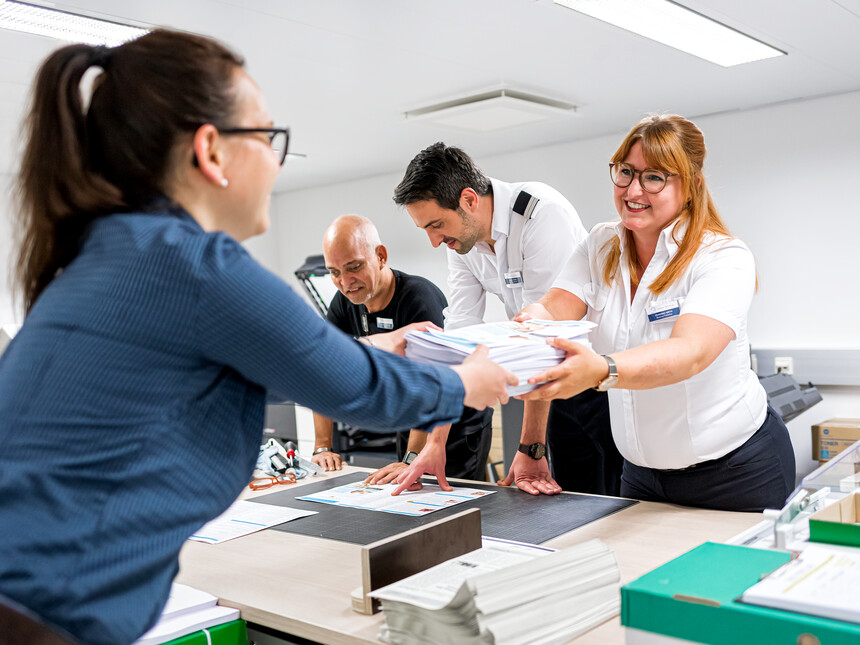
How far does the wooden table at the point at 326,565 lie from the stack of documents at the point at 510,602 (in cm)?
4

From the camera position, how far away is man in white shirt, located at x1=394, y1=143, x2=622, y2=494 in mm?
2457

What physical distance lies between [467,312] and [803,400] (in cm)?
291

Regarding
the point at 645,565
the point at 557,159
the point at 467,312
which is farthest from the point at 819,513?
the point at 557,159

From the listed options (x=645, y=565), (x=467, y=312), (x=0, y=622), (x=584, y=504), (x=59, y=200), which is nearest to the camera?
(x=0, y=622)

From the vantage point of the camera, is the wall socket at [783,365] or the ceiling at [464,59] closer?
the ceiling at [464,59]

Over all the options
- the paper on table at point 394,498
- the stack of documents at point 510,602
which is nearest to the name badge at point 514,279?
the paper on table at point 394,498

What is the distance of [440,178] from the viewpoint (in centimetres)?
255

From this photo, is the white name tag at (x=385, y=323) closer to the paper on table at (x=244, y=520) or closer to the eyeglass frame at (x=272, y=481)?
the eyeglass frame at (x=272, y=481)

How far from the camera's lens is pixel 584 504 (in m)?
1.91

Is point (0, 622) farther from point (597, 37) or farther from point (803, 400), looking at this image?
point (803, 400)

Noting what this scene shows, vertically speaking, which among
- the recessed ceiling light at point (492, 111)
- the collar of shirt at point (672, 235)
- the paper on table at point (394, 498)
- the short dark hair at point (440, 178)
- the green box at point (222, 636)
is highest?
the recessed ceiling light at point (492, 111)

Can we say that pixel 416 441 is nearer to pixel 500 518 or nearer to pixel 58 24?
pixel 500 518

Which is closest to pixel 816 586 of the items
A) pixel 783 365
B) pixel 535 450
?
pixel 535 450

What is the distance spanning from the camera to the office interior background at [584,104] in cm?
343
